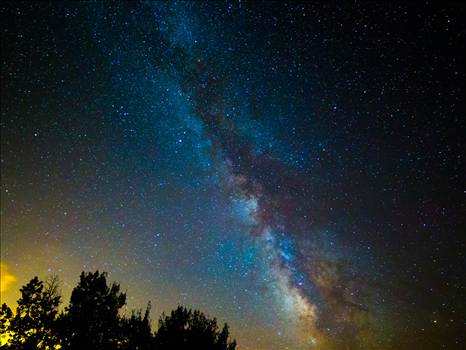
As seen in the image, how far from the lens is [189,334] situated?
92.7ft

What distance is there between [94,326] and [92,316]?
0.75m

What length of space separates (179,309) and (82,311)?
8.27m

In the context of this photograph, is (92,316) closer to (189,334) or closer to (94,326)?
(94,326)

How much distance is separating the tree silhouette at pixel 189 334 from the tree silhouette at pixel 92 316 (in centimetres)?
414

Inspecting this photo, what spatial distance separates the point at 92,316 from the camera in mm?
24641

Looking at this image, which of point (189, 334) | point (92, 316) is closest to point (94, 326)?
point (92, 316)

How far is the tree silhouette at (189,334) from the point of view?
2758 cm

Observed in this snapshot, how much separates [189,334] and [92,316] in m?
8.05

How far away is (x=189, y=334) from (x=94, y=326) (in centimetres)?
782

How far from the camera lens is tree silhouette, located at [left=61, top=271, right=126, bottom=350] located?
23.2 metres

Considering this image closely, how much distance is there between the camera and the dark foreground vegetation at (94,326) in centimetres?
2253

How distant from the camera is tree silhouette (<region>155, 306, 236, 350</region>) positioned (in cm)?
2758

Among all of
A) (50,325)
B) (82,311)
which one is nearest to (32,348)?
(50,325)

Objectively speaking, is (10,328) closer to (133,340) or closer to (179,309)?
(133,340)
